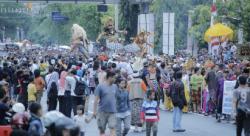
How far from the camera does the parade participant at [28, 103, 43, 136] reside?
1148 centimetres

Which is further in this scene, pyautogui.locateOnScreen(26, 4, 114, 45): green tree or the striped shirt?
pyautogui.locateOnScreen(26, 4, 114, 45): green tree

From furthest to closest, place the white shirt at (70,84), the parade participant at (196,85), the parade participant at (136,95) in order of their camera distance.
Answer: the parade participant at (196,85), the white shirt at (70,84), the parade participant at (136,95)

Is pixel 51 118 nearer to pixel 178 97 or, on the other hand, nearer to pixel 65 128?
pixel 65 128

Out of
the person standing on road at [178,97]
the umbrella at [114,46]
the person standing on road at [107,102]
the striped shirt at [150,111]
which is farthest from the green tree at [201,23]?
the person standing on road at [107,102]

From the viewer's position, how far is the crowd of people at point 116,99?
1191 cm

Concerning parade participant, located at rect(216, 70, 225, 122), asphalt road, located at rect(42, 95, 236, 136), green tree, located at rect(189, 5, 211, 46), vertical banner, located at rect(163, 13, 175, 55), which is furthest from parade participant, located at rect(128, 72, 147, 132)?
green tree, located at rect(189, 5, 211, 46)

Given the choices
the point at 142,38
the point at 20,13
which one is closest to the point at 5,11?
the point at 20,13

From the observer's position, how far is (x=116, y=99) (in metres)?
18.3

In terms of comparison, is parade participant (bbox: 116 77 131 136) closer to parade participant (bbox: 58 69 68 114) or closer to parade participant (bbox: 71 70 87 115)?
parade participant (bbox: 71 70 87 115)

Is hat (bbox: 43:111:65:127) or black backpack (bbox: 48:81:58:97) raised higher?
hat (bbox: 43:111:65:127)

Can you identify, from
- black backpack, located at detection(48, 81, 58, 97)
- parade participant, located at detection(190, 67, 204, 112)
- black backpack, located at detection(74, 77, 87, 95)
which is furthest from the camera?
parade participant, located at detection(190, 67, 204, 112)

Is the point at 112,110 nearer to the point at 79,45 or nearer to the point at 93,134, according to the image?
the point at 93,134

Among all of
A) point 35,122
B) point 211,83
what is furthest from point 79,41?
point 35,122

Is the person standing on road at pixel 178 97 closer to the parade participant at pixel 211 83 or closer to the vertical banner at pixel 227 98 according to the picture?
the vertical banner at pixel 227 98
